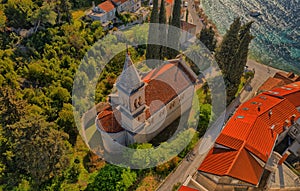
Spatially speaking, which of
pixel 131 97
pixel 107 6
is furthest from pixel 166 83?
pixel 107 6

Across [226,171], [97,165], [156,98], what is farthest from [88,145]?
[226,171]

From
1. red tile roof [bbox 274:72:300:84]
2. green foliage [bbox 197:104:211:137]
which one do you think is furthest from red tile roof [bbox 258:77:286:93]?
green foliage [bbox 197:104:211:137]

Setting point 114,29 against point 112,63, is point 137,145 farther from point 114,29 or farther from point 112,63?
point 114,29

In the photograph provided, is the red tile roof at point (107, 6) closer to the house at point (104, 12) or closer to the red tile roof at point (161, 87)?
the house at point (104, 12)

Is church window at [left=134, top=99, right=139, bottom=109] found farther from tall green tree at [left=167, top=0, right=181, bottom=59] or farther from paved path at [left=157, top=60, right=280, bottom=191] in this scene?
tall green tree at [left=167, top=0, right=181, bottom=59]

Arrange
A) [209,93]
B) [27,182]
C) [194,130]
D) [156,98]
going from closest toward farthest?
[27,182]
[156,98]
[194,130]
[209,93]

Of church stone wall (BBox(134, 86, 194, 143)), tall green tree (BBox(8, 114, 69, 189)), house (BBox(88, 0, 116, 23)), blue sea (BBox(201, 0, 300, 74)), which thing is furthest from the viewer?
blue sea (BBox(201, 0, 300, 74))
